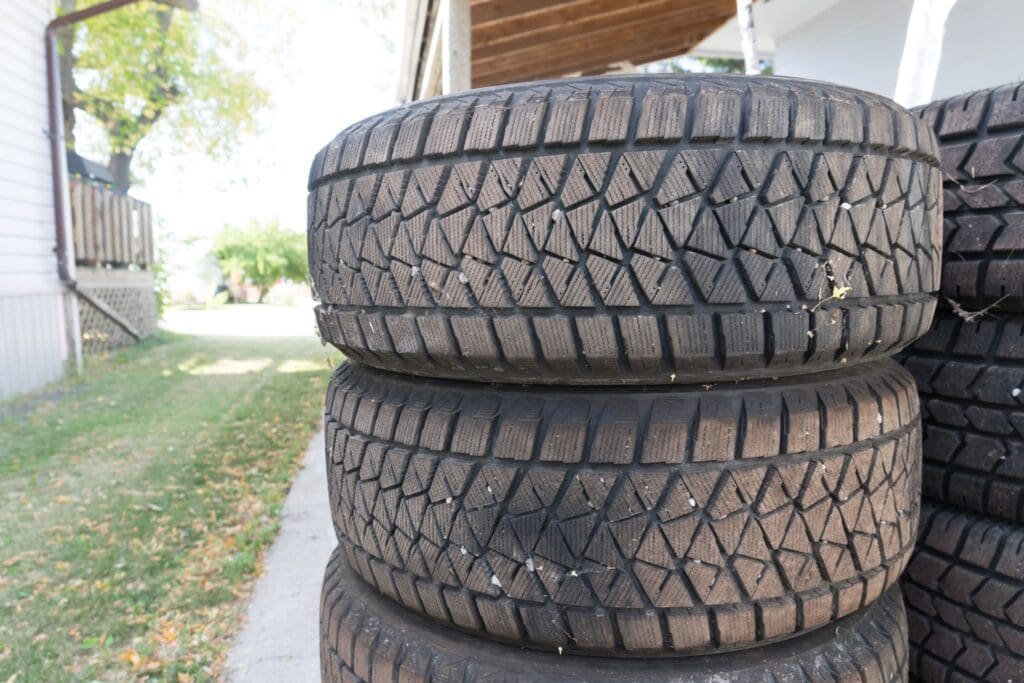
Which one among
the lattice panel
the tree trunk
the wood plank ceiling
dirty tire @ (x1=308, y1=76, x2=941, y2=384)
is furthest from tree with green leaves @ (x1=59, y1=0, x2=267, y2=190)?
dirty tire @ (x1=308, y1=76, x2=941, y2=384)

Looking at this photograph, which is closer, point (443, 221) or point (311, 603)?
point (443, 221)

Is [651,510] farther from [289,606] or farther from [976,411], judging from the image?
[289,606]

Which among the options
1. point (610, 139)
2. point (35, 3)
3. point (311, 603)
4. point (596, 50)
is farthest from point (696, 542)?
point (35, 3)

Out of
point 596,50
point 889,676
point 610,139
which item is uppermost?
point 596,50

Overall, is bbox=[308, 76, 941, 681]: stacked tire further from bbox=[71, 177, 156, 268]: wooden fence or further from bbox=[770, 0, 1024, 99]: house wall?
bbox=[71, 177, 156, 268]: wooden fence

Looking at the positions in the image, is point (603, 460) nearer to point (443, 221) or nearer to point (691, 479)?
point (691, 479)

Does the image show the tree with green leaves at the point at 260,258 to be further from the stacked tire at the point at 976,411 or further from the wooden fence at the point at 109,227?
the stacked tire at the point at 976,411

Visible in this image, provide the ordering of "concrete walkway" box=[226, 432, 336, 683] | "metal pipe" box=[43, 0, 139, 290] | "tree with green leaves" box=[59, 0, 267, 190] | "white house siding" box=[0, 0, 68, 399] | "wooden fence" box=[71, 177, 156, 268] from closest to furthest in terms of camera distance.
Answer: "concrete walkway" box=[226, 432, 336, 683] < "white house siding" box=[0, 0, 68, 399] < "metal pipe" box=[43, 0, 139, 290] < "wooden fence" box=[71, 177, 156, 268] < "tree with green leaves" box=[59, 0, 267, 190]

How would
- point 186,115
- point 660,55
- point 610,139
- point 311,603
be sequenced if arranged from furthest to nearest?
point 186,115 → point 660,55 → point 311,603 → point 610,139

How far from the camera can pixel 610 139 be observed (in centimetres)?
94

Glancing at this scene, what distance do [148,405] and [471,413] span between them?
23.0 feet

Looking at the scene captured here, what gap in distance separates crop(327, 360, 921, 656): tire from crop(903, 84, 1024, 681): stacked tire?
1.35 ft

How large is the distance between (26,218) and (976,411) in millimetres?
9959

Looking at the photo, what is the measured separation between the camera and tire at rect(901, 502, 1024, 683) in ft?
4.29
